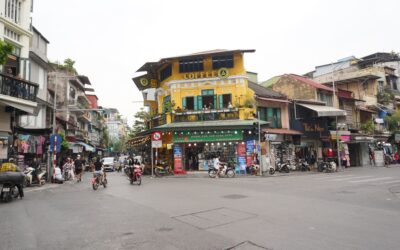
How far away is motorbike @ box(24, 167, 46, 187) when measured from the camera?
706 inches

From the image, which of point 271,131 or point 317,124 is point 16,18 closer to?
point 271,131

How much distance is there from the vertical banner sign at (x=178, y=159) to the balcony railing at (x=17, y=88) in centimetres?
1247

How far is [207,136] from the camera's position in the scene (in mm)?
25625

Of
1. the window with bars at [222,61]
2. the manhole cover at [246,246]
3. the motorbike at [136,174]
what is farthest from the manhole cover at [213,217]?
the window with bars at [222,61]

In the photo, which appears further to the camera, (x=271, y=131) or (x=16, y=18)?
(x=271, y=131)

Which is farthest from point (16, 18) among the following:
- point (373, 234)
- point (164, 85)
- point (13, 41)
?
point (373, 234)

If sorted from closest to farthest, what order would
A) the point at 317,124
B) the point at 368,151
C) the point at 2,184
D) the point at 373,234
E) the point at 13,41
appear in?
the point at 373,234 < the point at 2,184 < the point at 13,41 < the point at 317,124 < the point at 368,151

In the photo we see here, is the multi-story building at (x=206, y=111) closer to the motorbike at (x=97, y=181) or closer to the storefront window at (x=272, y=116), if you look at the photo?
the storefront window at (x=272, y=116)

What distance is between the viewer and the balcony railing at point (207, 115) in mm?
26250

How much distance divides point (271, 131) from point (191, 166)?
8.03 metres

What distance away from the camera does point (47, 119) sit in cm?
2838

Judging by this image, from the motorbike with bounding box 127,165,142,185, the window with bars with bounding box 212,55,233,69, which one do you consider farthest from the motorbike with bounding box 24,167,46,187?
the window with bars with bounding box 212,55,233,69

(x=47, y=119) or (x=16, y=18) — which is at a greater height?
(x=16, y=18)

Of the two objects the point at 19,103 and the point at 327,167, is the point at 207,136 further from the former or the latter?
the point at 19,103
